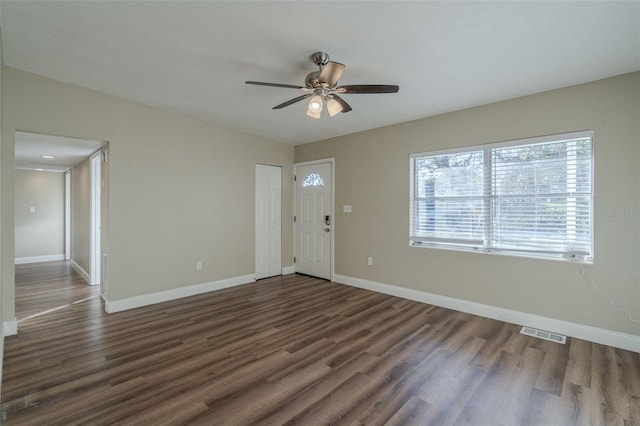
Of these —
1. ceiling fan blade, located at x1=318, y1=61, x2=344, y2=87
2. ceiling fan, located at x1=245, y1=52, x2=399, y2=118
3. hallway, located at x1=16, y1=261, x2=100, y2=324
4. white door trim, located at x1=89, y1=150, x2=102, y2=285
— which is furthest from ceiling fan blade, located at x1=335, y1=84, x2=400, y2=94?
white door trim, located at x1=89, y1=150, x2=102, y2=285

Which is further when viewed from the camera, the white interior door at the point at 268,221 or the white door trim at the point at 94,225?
the white interior door at the point at 268,221

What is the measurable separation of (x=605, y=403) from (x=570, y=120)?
2654mm

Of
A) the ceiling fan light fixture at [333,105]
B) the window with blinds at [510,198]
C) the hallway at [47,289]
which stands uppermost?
the ceiling fan light fixture at [333,105]

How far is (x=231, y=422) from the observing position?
6.07ft

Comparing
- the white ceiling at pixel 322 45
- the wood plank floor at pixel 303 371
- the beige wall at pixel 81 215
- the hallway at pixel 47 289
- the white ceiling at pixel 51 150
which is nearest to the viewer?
the wood plank floor at pixel 303 371

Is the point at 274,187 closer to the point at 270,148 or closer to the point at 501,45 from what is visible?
the point at 270,148

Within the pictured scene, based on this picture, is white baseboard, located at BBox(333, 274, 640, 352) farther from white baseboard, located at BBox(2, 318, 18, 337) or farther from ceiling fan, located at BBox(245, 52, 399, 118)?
white baseboard, located at BBox(2, 318, 18, 337)

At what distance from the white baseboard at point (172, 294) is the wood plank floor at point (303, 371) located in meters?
0.16

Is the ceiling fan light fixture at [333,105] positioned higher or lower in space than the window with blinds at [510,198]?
higher

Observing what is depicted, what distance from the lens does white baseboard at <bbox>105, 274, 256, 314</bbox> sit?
372 centimetres

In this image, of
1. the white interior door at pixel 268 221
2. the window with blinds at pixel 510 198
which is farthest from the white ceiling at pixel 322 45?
the white interior door at pixel 268 221

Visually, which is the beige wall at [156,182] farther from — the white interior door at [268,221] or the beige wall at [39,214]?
the beige wall at [39,214]

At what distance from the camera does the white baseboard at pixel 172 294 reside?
147 inches

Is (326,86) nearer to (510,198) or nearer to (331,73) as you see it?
(331,73)
